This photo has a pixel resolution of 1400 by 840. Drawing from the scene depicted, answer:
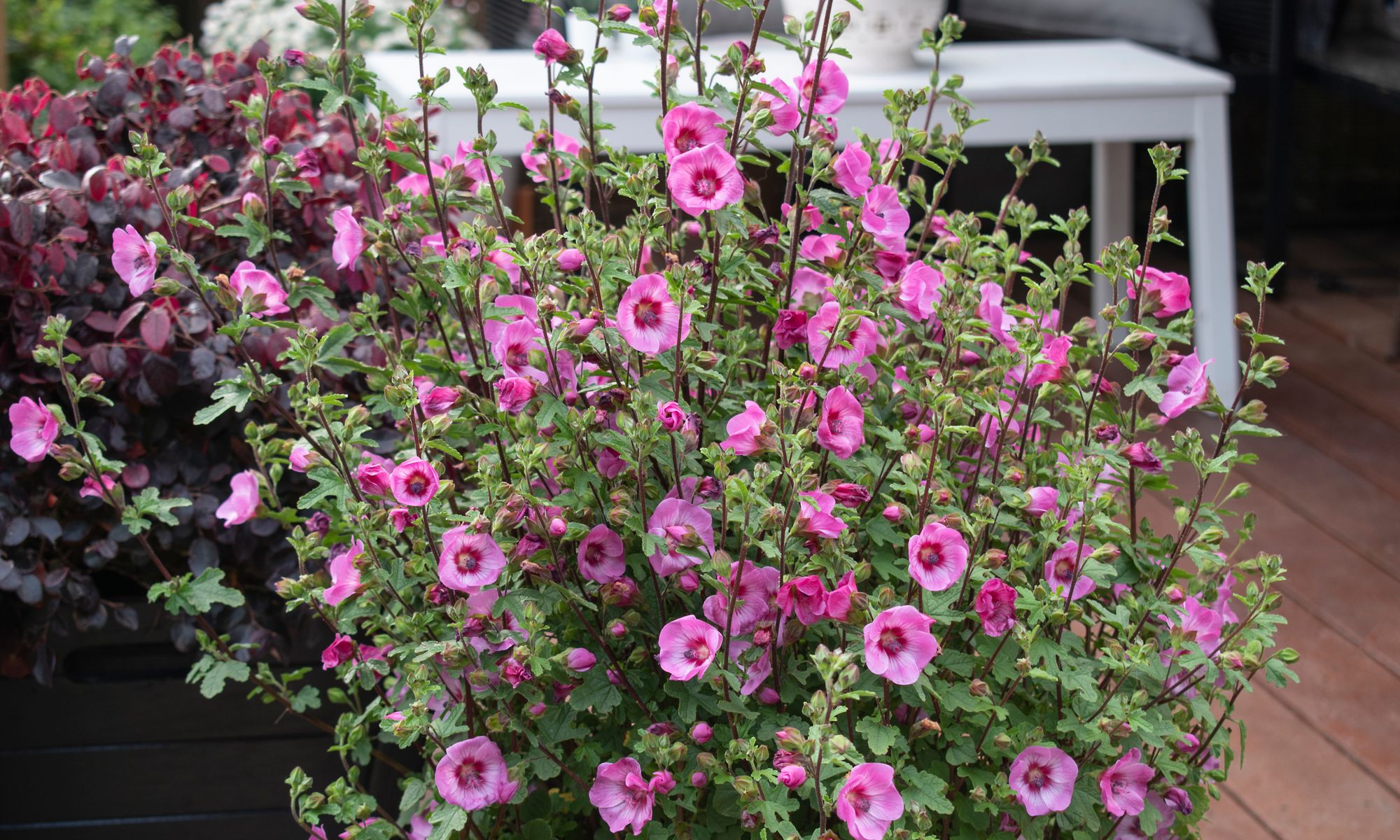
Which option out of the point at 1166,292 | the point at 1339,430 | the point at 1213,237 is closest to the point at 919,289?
the point at 1166,292

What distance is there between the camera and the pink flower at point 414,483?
716mm

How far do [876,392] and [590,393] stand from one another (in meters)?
0.19

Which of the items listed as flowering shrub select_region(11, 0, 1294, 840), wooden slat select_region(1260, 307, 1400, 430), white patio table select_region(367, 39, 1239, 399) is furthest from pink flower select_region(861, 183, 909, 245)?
wooden slat select_region(1260, 307, 1400, 430)

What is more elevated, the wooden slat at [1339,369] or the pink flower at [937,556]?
the pink flower at [937,556]

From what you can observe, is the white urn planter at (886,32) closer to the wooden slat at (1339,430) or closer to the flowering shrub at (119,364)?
the wooden slat at (1339,430)

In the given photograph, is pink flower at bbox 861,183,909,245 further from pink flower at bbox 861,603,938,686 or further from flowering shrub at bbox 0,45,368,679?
flowering shrub at bbox 0,45,368,679

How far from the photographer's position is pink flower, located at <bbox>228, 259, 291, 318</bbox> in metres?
0.84

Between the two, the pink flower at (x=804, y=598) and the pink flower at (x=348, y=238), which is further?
the pink flower at (x=348, y=238)

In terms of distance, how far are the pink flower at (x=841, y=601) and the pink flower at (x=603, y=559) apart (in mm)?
137

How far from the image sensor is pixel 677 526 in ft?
2.41

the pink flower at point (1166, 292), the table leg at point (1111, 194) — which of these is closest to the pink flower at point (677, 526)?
the pink flower at point (1166, 292)

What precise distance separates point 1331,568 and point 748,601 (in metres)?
1.61

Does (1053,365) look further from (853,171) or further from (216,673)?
(216,673)

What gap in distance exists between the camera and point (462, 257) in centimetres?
74
